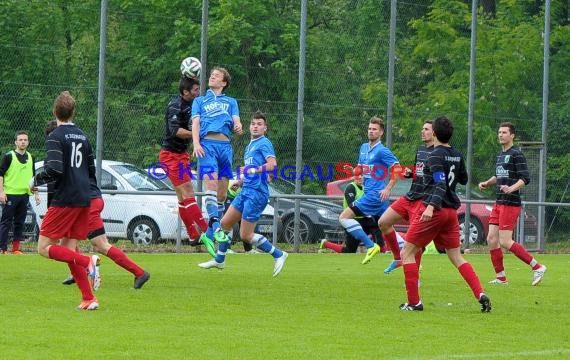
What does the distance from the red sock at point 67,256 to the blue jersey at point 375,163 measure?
6.63 m

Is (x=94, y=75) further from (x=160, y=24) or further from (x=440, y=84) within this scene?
(x=440, y=84)

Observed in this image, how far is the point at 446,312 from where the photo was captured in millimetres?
11477

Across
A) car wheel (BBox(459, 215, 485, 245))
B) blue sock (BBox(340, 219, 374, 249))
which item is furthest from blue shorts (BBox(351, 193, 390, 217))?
car wheel (BBox(459, 215, 485, 245))

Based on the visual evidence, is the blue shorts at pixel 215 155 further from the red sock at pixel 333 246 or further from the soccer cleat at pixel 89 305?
the red sock at pixel 333 246

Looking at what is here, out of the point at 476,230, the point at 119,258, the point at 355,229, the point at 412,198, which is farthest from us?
the point at 476,230

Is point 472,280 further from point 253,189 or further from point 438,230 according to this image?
point 253,189

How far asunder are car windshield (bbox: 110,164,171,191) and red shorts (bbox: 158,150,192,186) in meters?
7.84

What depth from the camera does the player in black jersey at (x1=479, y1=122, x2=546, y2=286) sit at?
15.4 meters

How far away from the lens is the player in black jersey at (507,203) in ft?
50.5

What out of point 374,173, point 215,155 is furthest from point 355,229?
point 215,155

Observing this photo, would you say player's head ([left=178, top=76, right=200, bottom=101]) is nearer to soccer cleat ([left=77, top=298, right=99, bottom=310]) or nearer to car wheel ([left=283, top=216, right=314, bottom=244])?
soccer cleat ([left=77, top=298, right=99, bottom=310])

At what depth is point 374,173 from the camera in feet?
56.5

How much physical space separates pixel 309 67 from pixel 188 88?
9.84 metres

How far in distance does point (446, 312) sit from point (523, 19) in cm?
1868
